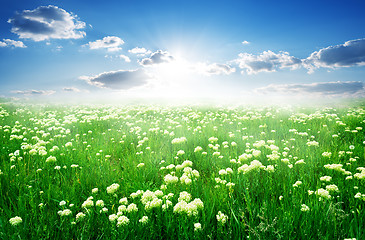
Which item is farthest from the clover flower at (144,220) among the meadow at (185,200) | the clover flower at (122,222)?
the clover flower at (122,222)

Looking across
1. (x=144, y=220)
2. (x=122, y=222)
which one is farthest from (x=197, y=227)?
(x=122, y=222)

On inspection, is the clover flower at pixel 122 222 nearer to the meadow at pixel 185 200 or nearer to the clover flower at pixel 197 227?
the meadow at pixel 185 200

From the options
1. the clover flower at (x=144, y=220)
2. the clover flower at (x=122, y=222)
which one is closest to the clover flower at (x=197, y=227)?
the clover flower at (x=144, y=220)

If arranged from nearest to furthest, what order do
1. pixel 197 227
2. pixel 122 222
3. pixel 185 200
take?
1. pixel 197 227
2. pixel 122 222
3. pixel 185 200

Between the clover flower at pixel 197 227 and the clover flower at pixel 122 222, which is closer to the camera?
the clover flower at pixel 197 227

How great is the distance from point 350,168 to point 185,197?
343cm

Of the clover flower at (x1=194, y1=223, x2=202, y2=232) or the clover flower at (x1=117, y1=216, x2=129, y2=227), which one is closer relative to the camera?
the clover flower at (x1=194, y1=223, x2=202, y2=232)

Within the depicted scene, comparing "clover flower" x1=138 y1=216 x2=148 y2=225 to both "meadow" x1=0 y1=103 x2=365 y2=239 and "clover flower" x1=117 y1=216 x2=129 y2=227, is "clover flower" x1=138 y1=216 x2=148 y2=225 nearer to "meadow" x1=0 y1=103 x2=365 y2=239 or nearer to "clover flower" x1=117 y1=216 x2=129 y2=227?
"meadow" x1=0 y1=103 x2=365 y2=239

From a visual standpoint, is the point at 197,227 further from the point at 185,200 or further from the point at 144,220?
the point at 144,220

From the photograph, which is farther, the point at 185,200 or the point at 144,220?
the point at 185,200

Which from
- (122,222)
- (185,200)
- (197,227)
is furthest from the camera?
(185,200)

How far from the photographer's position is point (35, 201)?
3.29 metres

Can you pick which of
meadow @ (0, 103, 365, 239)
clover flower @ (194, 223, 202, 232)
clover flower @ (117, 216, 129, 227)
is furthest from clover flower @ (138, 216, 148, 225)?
clover flower @ (194, 223, 202, 232)

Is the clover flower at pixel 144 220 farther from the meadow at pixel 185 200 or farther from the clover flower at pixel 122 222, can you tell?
the clover flower at pixel 122 222
